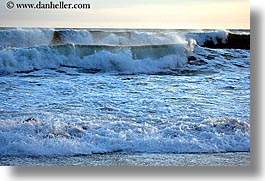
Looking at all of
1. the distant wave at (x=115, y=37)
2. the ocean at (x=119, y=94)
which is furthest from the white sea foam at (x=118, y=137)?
the distant wave at (x=115, y=37)

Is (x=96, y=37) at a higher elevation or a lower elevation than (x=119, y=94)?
higher

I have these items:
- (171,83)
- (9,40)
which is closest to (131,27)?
(171,83)

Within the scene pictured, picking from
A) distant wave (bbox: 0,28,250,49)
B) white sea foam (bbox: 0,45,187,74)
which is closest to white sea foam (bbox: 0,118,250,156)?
white sea foam (bbox: 0,45,187,74)

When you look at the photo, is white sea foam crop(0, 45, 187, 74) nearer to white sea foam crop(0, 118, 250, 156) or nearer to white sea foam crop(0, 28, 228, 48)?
white sea foam crop(0, 28, 228, 48)

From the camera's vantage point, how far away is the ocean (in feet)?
15.8

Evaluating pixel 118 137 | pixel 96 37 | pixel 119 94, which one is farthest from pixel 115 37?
pixel 118 137

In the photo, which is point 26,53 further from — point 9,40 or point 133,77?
point 133,77

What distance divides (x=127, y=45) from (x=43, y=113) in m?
0.73

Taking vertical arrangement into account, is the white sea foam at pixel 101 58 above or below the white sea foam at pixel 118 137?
above

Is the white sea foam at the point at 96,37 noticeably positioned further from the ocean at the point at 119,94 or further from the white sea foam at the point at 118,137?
the white sea foam at the point at 118,137

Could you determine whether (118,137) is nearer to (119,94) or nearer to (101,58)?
(119,94)

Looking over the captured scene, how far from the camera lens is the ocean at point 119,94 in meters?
4.83

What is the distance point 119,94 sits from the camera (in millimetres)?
4922

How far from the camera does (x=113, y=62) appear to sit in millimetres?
4965
